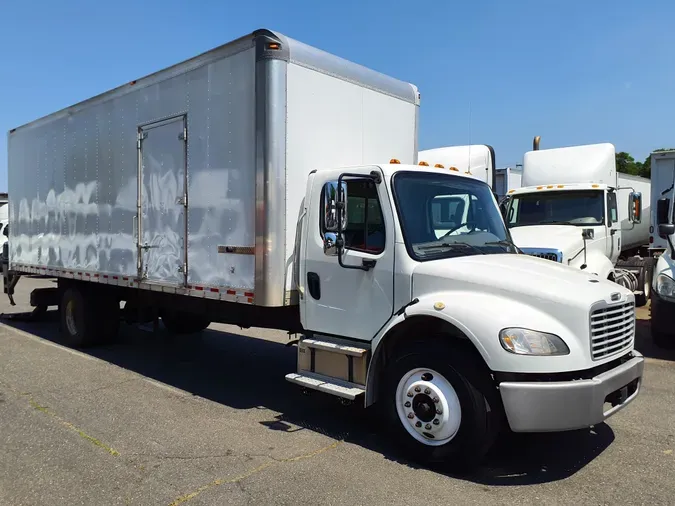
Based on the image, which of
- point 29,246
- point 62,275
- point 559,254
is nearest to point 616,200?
point 559,254

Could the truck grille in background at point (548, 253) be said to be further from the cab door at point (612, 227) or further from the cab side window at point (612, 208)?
the cab side window at point (612, 208)

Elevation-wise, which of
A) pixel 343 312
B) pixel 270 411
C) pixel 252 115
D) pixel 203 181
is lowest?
pixel 270 411

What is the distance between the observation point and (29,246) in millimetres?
10109

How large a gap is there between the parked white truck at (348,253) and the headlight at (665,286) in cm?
373

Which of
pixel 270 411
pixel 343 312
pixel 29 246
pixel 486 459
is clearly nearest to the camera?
pixel 486 459

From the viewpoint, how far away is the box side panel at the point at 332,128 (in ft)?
17.9

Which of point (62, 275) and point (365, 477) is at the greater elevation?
point (62, 275)

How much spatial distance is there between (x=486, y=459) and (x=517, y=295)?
1.36 meters

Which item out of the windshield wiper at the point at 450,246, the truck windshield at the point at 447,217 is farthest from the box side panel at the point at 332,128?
the windshield wiper at the point at 450,246

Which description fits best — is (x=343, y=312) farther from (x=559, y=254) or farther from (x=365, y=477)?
(x=559, y=254)

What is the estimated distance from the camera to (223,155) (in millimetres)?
5844

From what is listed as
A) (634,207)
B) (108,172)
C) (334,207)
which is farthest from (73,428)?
(634,207)

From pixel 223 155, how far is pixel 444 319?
288 cm

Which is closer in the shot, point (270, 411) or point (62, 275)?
point (270, 411)
